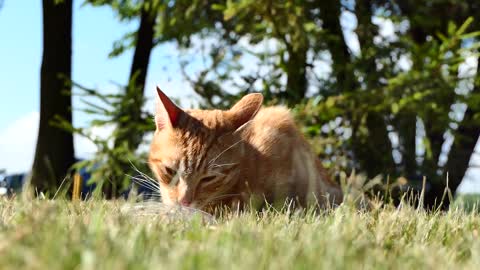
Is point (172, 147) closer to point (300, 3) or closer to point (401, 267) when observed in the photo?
point (401, 267)

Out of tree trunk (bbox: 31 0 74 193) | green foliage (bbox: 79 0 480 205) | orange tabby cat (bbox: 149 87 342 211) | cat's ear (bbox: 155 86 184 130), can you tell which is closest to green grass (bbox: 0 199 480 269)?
orange tabby cat (bbox: 149 87 342 211)

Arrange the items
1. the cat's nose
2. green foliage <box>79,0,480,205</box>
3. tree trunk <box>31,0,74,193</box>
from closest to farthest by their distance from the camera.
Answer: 1. the cat's nose
2. green foliage <box>79,0,480,205</box>
3. tree trunk <box>31,0,74,193</box>

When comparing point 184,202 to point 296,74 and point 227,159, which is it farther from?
point 296,74

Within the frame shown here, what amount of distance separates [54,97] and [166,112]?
6.08m

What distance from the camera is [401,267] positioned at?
1.70 meters

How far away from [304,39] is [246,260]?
5502 millimetres

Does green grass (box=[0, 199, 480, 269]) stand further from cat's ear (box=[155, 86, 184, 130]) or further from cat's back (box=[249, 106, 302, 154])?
cat's back (box=[249, 106, 302, 154])

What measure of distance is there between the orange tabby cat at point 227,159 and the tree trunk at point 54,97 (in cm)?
569

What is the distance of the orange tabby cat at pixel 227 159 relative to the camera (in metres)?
3.17

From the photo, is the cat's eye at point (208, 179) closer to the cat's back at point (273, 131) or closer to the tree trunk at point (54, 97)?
the cat's back at point (273, 131)

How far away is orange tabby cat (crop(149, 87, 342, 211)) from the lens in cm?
317

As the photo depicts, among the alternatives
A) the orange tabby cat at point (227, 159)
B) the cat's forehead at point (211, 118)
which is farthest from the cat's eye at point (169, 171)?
the cat's forehead at point (211, 118)

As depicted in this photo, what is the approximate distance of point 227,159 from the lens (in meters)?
3.24

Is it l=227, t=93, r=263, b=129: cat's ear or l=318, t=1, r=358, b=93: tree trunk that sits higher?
l=318, t=1, r=358, b=93: tree trunk
